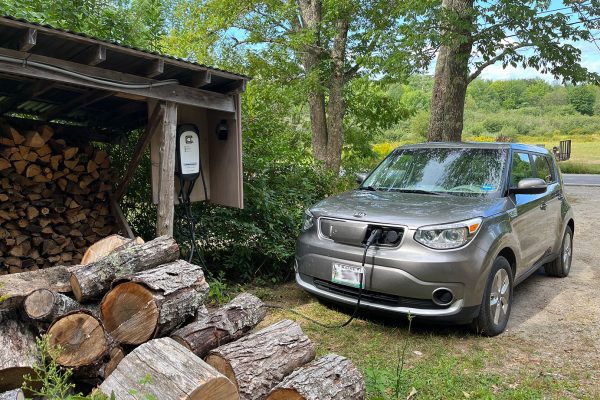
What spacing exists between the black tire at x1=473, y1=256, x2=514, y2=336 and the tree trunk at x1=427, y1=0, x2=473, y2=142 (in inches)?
191

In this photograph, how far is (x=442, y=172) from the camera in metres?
4.96

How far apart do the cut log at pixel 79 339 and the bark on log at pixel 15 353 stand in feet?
0.52

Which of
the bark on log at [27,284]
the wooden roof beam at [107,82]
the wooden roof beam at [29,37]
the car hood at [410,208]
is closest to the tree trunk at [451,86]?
the car hood at [410,208]

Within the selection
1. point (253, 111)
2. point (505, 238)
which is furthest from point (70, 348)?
point (253, 111)

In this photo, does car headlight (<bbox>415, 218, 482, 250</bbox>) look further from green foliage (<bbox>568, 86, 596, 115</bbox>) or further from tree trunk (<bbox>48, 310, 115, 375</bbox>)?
green foliage (<bbox>568, 86, 596, 115</bbox>)

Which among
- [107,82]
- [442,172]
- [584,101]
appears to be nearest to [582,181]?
[442,172]

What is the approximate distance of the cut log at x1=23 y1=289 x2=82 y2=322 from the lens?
2.78 meters

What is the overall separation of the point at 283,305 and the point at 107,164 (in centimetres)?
285

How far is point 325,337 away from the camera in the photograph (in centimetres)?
409

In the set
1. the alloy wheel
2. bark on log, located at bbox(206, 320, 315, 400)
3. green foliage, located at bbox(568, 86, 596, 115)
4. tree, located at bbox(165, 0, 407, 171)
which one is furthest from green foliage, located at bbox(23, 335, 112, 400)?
green foliage, located at bbox(568, 86, 596, 115)

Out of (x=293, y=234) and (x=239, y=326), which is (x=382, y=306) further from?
(x=293, y=234)

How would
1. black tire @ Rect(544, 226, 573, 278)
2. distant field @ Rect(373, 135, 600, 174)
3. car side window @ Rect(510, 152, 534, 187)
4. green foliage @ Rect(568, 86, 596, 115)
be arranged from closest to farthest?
1. car side window @ Rect(510, 152, 534, 187)
2. black tire @ Rect(544, 226, 573, 278)
3. distant field @ Rect(373, 135, 600, 174)
4. green foliage @ Rect(568, 86, 596, 115)

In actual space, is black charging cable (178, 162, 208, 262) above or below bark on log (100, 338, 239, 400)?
above

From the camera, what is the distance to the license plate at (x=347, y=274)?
4.04m
